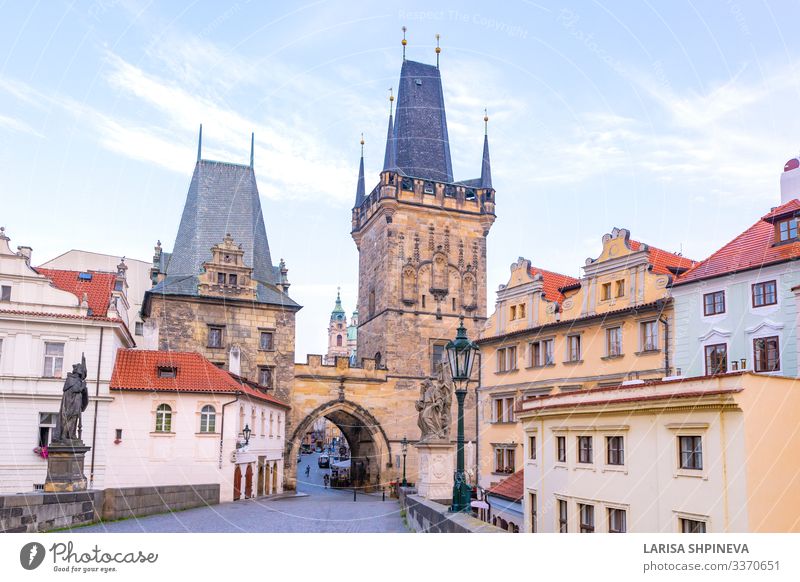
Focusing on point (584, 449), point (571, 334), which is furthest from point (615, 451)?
point (571, 334)

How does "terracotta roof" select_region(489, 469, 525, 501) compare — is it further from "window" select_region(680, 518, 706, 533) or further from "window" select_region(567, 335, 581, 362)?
"window" select_region(680, 518, 706, 533)

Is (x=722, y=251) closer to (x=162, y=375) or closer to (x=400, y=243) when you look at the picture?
(x=162, y=375)

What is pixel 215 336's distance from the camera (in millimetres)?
39938

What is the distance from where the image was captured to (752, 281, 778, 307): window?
2003 cm

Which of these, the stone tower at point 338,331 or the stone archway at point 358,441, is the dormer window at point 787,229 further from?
the stone tower at point 338,331

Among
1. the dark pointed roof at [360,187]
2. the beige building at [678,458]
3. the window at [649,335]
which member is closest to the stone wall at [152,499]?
the beige building at [678,458]

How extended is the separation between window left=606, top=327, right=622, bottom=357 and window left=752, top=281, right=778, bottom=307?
5888mm

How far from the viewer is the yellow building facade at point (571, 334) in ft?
81.4

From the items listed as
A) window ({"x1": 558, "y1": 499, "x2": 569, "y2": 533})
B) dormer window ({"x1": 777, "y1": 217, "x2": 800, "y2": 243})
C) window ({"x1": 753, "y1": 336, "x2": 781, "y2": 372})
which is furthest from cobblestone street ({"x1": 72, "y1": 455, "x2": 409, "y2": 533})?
dormer window ({"x1": 777, "y1": 217, "x2": 800, "y2": 243})

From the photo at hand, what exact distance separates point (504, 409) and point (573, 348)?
4212mm

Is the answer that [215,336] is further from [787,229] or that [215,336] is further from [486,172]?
[787,229]

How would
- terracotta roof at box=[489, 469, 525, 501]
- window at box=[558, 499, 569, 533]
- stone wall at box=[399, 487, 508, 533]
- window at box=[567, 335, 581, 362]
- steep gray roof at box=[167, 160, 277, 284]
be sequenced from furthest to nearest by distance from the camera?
steep gray roof at box=[167, 160, 277, 284], window at box=[567, 335, 581, 362], terracotta roof at box=[489, 469, 525, 501], window at box=[558, 499, 569, 533], stone wall at box=[399, 487, 508, 533]

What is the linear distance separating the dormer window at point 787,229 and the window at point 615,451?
21.4 ft
